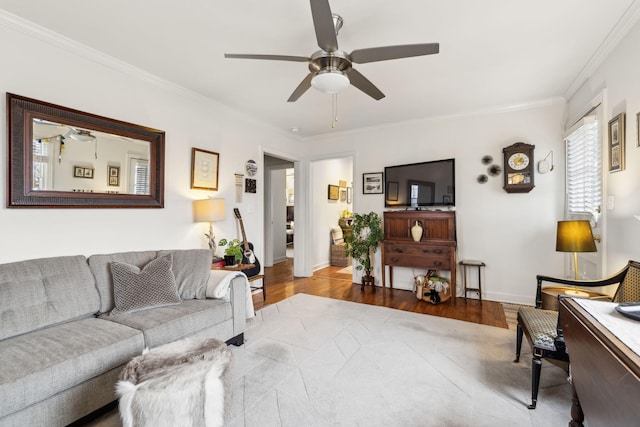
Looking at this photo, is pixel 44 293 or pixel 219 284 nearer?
pixel 44 293

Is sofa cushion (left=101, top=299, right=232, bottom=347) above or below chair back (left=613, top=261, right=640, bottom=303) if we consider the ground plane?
below

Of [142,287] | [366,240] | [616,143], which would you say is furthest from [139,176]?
[616,143]

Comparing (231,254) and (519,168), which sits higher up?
(519,168)

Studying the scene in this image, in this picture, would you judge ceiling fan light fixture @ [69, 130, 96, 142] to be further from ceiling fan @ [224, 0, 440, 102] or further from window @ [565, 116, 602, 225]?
window @ [565, 116, 602, 225]

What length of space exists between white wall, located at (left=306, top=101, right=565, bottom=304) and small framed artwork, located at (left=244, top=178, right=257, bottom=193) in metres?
2.16

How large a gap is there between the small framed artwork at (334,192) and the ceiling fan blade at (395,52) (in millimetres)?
4276

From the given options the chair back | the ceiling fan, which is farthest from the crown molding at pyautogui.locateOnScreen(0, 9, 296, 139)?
the chair back

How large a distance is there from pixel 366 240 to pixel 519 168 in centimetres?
217

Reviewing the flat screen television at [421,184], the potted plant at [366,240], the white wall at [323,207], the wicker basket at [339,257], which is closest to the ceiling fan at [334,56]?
the flat screen television at [421,184]

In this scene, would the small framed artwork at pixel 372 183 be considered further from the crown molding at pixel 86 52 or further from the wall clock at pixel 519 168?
the crown molding at pixel 86 52

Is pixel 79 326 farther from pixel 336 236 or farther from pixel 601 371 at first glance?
pixel 336 236

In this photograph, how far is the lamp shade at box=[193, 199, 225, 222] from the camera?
125 inches

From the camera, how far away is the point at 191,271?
8.34 feet

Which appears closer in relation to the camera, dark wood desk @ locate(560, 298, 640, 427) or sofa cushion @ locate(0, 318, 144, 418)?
dark wood desk @ locate(560, 298, 640, 427)
